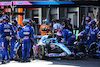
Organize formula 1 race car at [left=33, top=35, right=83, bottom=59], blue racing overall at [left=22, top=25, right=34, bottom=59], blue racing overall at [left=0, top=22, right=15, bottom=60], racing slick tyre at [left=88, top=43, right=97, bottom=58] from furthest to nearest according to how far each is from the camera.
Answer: racing slick tyre at [left=88, top=43, right=97, bottom=58] → formula 1 race car at [left=33, top=35, right=83, bottom=59] → blue racing overall at [left=22, top=25, right=34, bottom=59] → blue racing overall at [left=0, top=22, right=15, bottom=60]

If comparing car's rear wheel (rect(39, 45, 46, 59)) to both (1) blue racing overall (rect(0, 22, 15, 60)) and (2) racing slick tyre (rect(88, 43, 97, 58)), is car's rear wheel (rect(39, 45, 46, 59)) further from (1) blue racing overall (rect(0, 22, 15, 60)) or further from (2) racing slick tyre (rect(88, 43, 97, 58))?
(2) racing slick tyre (rect(88, 43, 97, 58))

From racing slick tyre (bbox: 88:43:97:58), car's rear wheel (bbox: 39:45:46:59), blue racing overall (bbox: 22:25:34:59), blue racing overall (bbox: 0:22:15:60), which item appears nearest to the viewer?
blue racing overall (bbox: 0:22:15:60)

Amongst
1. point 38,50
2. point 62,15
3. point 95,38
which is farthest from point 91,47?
point 62,15

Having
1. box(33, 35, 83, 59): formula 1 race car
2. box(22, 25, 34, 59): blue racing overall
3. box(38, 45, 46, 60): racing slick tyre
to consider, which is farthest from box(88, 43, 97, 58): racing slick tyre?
box(22, 25, 34, 59): blue racing overall

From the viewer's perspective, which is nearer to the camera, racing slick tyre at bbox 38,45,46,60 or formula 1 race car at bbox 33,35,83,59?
formula 1 race car at bbox 33,35,83,59

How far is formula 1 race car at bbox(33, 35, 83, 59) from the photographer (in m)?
13.4

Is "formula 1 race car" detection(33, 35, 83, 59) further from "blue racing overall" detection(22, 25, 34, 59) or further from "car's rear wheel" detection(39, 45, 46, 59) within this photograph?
"blue racing overall" detection(22, 25, 34, 59)

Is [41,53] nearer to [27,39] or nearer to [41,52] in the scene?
[41,52]

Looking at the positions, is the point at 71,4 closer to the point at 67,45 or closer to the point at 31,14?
the point at 31,14

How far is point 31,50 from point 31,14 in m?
7.06

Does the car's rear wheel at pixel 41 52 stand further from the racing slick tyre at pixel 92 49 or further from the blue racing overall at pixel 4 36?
the racing slick tyre at pixel 92 49

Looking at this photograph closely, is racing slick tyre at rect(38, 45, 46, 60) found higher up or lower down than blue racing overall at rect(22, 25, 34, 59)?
lower down

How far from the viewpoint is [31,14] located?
20.2 metres

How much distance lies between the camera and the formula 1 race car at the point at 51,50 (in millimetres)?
13367
